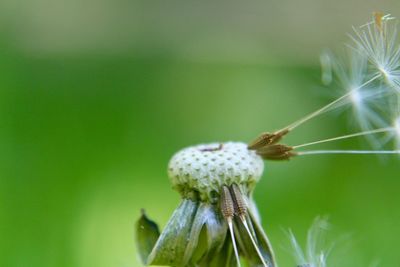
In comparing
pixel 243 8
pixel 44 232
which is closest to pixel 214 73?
pixel 243 8

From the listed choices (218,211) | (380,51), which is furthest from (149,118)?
(218,211)

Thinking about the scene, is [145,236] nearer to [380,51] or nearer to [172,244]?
[172,244]

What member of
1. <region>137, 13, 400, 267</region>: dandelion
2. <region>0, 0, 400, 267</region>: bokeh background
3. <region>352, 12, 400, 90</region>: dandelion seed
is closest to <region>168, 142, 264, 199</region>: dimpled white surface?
<region>137, 13, 400, 267</region>: dandelion

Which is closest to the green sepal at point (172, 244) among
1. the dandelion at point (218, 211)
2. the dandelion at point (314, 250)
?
the dandelion at point (218, 211)

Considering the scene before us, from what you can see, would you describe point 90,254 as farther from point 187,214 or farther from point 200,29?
point 200,29

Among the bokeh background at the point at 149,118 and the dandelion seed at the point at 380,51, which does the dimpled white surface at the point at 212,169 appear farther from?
the bokeh background at the point at 149,118

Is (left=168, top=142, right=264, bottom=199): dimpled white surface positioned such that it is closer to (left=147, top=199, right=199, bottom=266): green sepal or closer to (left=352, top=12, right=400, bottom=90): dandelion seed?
(left=147, top=199, right=199, bottom=266): green sepal
